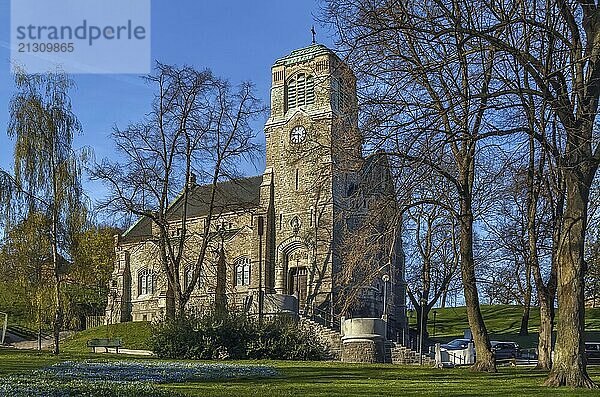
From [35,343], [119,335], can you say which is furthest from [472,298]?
[35,343]

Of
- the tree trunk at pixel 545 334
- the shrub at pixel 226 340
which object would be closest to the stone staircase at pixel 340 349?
the shrub at pixel 226 340

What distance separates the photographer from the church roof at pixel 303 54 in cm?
5072

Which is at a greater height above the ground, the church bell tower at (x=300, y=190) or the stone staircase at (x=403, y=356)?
the church bell tower at (x=300, y=190)

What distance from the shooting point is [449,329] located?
216ft

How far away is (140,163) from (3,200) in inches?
324

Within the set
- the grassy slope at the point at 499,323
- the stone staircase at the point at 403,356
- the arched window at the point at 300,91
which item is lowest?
the grassy slope at the point at 499,323

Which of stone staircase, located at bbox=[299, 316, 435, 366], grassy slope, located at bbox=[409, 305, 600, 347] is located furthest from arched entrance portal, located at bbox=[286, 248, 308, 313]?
grassy slope, located at bbox=[409, 305, 600, 347]

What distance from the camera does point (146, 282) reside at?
6075 cm

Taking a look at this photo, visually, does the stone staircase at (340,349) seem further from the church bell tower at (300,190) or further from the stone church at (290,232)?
the church bell tower at (300,190)

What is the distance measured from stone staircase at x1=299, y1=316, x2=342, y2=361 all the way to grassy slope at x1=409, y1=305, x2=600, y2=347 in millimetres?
19483

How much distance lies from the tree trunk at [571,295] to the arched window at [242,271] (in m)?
38.7

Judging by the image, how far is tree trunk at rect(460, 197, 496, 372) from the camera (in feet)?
68.7

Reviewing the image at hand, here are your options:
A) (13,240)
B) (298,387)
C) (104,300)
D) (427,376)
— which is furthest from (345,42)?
(104,300)

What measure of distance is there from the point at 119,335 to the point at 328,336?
51.5 ft
